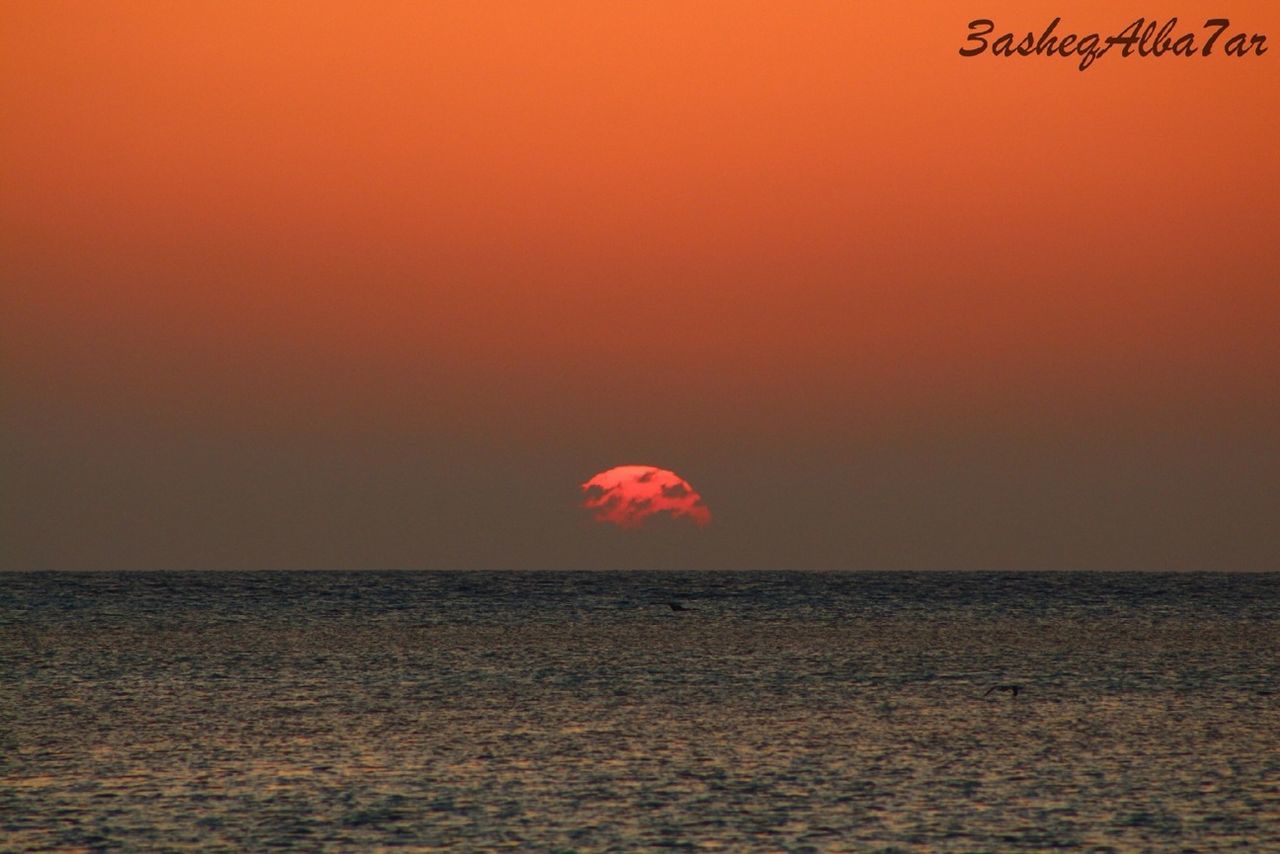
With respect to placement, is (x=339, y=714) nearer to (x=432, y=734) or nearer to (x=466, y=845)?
(x=432, y=734)

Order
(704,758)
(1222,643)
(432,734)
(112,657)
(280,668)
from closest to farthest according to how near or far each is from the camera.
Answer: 1. (704,758)
2. (432,734)
3. (280,668)
4. (112,657)
5. (1222,643)

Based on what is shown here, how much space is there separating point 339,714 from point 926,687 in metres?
27.8

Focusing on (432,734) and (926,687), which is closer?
(432,734)

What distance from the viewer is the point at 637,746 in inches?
2029

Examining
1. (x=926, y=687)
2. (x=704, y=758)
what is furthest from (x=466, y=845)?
(x=926, y=687)

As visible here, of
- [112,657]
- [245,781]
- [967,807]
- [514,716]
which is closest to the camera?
[967,807]

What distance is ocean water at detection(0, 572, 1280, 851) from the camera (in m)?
37.3

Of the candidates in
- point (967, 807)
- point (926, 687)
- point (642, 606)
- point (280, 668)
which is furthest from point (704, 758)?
point (642, 606)

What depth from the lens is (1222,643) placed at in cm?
11438

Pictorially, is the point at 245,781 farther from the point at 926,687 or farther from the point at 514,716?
the point at 926,687

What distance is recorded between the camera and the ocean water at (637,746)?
122 ft

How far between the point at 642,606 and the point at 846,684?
111135 millimetres

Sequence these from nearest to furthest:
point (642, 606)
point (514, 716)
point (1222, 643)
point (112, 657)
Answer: point (514, 716), point (112, 657), point (1222, 643), point (642, 606)

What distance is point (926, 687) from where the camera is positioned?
75.1 m
